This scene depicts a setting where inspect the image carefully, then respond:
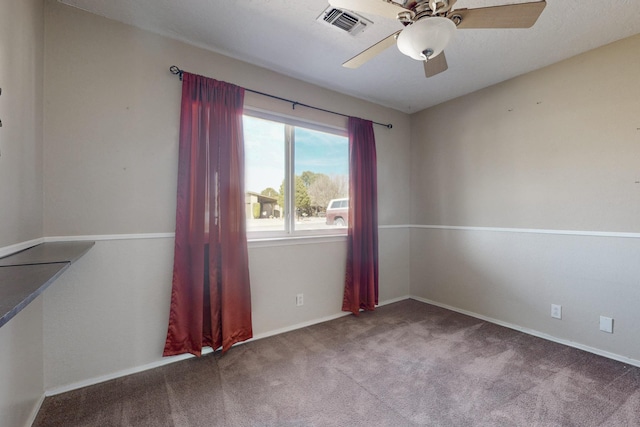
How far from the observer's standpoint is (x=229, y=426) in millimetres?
1532

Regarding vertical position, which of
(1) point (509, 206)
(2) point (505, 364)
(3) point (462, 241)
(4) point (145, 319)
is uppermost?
(1) point (509, 206)

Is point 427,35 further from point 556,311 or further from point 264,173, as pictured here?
point 556,311

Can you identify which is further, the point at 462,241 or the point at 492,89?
the point at 462,241

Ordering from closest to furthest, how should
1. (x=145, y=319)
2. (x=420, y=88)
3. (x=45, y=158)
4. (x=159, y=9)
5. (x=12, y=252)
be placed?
(x=12, y=252), (x=45, y=158), (x=159, y=9), (x=145, y=319), (x=420, y=88)

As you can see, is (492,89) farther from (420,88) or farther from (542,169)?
(542,169)

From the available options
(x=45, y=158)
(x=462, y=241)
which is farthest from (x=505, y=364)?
(x=45, y=158)

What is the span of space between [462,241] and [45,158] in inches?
150

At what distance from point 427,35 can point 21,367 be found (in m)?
2.62

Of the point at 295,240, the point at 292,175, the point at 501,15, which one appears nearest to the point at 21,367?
the point at 295,240

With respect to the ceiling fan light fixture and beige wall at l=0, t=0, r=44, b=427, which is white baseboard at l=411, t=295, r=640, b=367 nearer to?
the ceiling fan light fixture

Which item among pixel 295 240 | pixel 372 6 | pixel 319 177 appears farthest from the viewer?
pixel 319 177

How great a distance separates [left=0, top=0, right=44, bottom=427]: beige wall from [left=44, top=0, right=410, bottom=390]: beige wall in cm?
9

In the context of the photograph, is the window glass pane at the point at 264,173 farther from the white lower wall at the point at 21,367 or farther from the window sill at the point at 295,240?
the white lower wall at the point at 21,367

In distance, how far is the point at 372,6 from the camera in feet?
4.48
